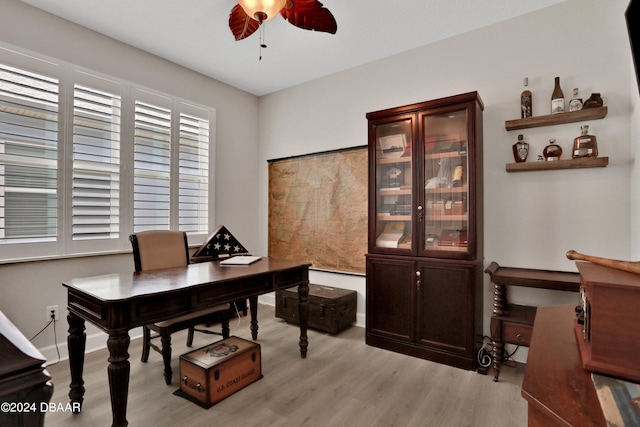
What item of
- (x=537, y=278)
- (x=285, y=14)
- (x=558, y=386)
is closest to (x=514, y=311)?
(x=537, y=278)

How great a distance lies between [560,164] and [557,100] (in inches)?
19.8

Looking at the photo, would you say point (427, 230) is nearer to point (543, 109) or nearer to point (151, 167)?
point (543, 109)

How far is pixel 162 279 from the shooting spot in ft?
6.88

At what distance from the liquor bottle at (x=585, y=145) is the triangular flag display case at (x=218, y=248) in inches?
126

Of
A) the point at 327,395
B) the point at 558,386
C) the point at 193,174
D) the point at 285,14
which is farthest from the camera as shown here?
the point at 193,174

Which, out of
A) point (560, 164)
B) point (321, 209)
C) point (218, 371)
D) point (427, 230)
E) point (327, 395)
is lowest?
point (327, 395)

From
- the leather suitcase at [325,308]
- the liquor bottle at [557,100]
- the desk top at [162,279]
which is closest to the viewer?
the desk top at [162,279]

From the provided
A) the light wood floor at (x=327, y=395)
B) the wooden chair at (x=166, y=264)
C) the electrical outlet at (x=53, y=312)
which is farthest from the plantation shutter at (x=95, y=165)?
the light wood floor at (x=327, y=395)

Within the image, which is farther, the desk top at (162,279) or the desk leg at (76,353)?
the desk leg at (76,353)

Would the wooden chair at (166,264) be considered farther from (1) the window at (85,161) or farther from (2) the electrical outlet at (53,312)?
(2) the electrical outlet at (53,312)

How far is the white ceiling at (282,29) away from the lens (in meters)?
2.57

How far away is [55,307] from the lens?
2744 millimetres

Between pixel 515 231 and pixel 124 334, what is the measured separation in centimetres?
293

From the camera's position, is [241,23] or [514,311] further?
[514,311]
